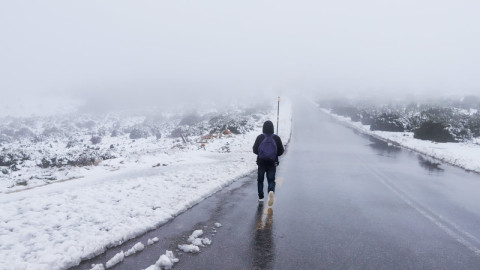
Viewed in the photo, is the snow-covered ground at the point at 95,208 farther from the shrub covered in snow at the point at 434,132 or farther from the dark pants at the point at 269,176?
the shrub covered in snow at the point at 434,132

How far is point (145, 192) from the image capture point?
8594 millimetres

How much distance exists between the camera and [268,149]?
775cm

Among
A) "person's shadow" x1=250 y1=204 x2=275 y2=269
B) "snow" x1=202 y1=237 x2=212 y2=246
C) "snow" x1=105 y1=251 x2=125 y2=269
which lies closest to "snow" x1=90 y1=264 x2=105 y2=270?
"snow" x1=105 y1=251 x2=125 y2=269

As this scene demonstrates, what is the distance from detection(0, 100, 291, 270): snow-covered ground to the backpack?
1907 millimetres

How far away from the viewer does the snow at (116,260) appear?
4.65m

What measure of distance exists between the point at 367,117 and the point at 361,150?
20189 millimetres

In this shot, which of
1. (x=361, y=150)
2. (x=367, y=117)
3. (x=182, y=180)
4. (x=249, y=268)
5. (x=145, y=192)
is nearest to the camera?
(x=249, y=268)

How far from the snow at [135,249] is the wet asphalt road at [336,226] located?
0.13 metres

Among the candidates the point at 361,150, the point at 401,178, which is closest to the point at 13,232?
the point at 401,178

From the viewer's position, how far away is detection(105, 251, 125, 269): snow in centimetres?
465

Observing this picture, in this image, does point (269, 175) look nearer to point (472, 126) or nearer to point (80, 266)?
point (80, 266)

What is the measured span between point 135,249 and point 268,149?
3.69 meters

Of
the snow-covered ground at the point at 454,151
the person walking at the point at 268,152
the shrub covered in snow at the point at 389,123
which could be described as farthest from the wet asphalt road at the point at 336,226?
the shrub covered in snow at the point at 389,123

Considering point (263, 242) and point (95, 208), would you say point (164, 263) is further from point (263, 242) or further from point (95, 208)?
point (95, 208)
